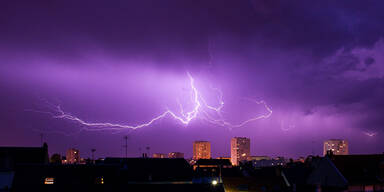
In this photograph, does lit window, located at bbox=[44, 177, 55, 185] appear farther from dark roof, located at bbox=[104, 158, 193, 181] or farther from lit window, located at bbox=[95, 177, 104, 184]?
dark roof, located at bbox=[104, 158, 193, 181]

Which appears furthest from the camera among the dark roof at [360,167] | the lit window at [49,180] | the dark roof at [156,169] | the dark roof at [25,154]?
the dark roof at [156,169]

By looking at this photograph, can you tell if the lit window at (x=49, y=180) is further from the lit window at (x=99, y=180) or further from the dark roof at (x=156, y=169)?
the dark roof at (x=156, y=169)

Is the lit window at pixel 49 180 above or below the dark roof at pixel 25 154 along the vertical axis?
below

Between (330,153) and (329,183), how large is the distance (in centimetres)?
587

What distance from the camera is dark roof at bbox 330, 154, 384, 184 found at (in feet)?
161

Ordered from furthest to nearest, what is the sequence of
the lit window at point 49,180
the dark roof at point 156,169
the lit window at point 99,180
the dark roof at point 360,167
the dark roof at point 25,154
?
the dark roof at point 156,169, the dark roof at point 25,154, the dark roof at point 360,167, the lit window at point 99,180, the lit window at point 49,180

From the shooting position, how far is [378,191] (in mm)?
48625

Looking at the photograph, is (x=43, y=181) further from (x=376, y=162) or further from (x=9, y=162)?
(x=376, y=162)

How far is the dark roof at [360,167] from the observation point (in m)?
48.9

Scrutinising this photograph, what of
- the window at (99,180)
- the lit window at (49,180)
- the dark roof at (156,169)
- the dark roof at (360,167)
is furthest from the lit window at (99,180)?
the dark roof at (360,167)

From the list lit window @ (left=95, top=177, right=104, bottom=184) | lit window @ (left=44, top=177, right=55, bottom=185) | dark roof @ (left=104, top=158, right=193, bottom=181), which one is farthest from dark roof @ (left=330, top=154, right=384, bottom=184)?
lit window @ (left=44, top=177, right=55, bottom=185)

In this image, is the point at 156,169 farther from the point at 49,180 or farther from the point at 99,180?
the point at 49,180

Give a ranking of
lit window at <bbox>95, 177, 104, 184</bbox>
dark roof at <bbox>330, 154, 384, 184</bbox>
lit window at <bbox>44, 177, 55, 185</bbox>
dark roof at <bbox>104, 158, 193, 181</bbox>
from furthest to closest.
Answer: dark roof at <bbox>104, 158, 193, 181</bbox> → dark roof at <bbox>330, 154, 384, 184</bbox> → lit window at <bbox>95, 177, 104, 184</bbox> → lit window at <bbox>44, 177, 55, 185</bbox>

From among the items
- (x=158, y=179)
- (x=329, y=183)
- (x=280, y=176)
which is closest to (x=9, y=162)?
(x=158, y=179)
